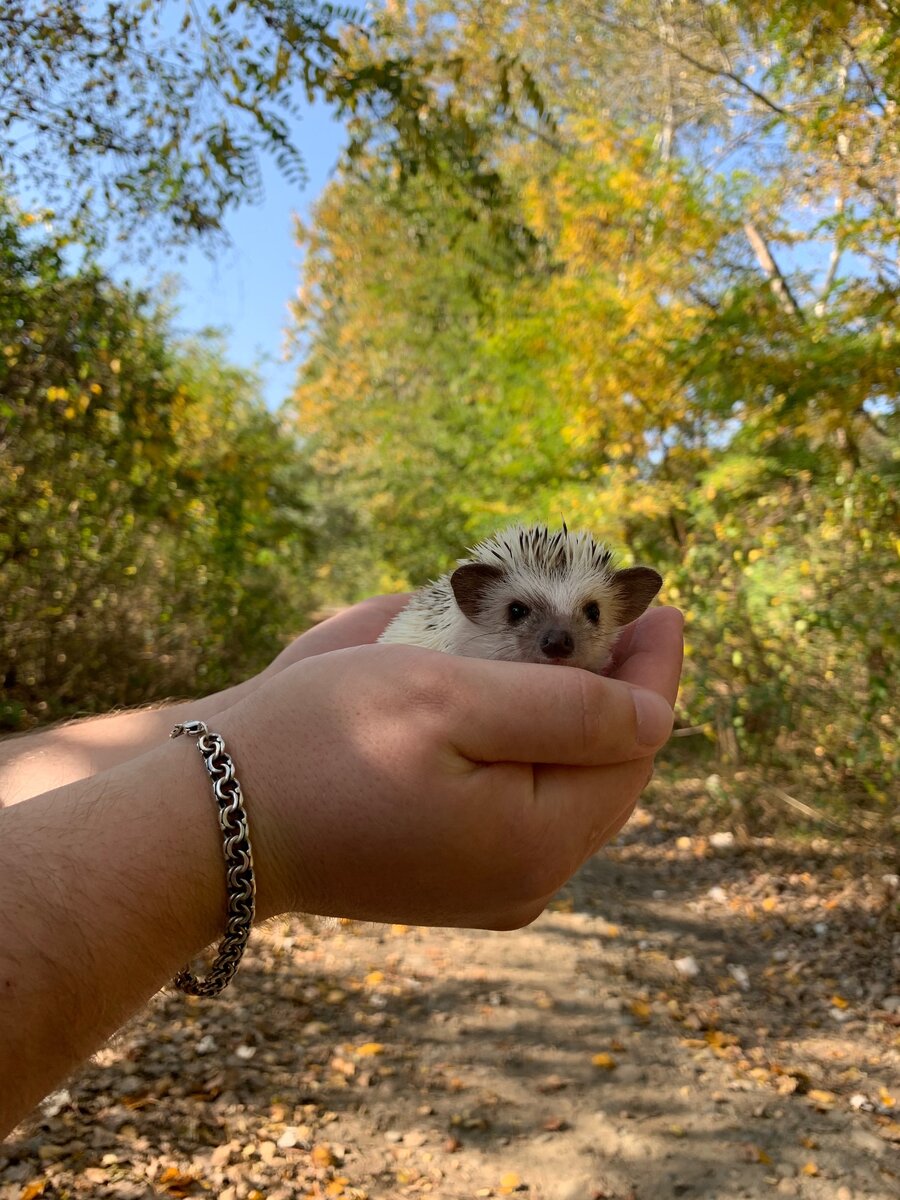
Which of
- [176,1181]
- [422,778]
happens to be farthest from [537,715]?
[176,1181]

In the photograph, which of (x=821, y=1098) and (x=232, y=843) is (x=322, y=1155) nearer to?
(x=821, y=1098)

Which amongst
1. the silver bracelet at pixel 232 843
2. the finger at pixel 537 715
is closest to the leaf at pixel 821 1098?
the finger at pixel 537 715

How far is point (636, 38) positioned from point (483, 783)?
47.5 ft

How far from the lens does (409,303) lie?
55.1 feet

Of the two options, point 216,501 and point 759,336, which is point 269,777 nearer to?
point 759,336

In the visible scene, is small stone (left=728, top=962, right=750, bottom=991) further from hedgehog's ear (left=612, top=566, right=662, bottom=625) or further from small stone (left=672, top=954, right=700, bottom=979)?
hedgehog's ear (left=612, top=566, right=662, bottom=625)

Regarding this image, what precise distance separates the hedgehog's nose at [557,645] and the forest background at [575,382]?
3821 millimetres

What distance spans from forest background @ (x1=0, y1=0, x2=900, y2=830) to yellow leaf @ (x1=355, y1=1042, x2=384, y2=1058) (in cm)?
335

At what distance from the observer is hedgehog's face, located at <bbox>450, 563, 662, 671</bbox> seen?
3.31m

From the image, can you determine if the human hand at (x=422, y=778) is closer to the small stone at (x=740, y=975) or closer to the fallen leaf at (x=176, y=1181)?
the fallen leaf at (x=176, y=1181)

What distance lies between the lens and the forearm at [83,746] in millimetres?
2617

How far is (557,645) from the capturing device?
10.2 feet

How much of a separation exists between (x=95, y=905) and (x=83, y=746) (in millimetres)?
1425

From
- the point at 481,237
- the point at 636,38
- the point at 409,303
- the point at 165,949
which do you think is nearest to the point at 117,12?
the point at 481,237
